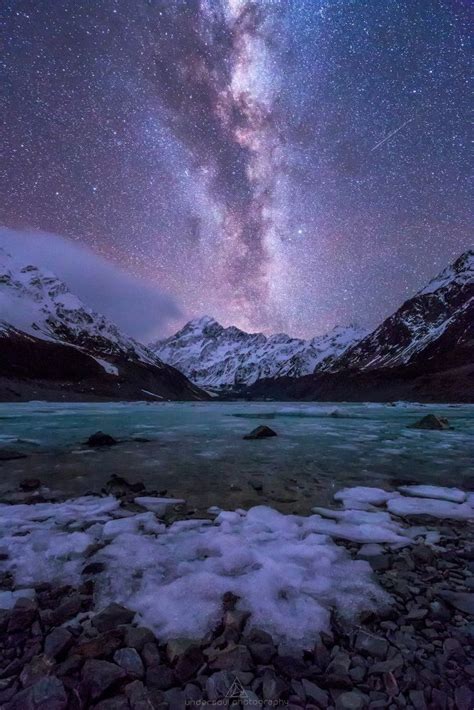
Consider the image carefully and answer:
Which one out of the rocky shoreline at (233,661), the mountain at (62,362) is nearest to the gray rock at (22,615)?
the rocky shoreline at (233,661)

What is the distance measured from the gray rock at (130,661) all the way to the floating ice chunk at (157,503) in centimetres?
349

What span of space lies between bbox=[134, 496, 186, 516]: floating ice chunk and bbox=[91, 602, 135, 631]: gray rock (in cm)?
294

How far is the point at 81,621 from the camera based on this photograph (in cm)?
303

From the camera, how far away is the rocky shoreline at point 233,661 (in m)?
2.24

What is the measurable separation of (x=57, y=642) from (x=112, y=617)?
0.47 meters

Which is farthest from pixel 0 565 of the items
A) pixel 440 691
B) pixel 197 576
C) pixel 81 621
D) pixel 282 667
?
pixel 440 691

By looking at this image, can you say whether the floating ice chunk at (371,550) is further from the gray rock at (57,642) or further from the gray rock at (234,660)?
the gray rock at (57,642)

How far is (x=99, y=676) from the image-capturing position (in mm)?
2320

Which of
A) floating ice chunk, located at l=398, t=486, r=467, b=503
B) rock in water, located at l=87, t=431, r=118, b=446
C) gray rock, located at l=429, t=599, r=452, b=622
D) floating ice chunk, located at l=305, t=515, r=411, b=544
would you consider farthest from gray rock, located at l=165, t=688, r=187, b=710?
rock in water, located at l=87, t=431, r=118, b=446

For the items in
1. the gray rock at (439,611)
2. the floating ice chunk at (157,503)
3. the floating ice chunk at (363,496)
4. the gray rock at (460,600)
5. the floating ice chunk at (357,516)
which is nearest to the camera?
the gray rock at (439,611)

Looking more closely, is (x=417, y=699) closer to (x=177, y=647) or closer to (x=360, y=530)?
(x=177, y=647)

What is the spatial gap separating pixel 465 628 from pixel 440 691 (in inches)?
36.0

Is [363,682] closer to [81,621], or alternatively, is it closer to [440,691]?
[440,691]

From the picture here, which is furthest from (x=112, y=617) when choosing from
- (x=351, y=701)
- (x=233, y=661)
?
(x=351, y=701)
